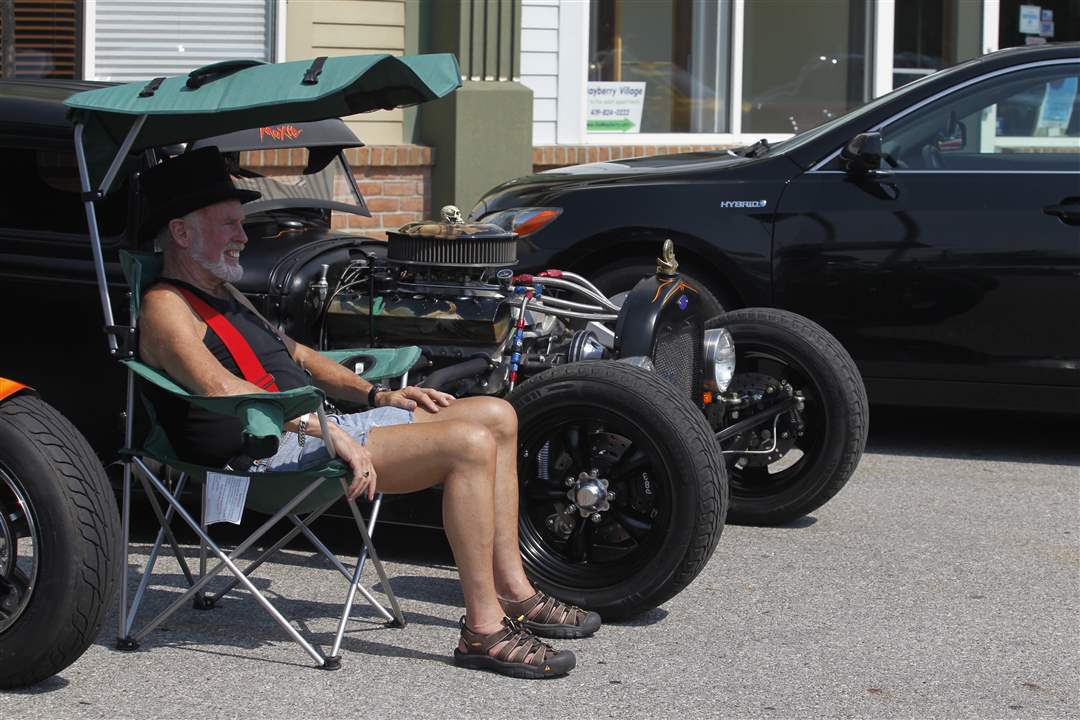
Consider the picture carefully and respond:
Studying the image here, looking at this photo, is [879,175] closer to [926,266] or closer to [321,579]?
[926,266]

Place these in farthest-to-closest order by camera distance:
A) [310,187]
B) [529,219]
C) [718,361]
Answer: [529,219] → [310,187] → [718,361]

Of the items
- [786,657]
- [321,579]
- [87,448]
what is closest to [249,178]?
[321,579]

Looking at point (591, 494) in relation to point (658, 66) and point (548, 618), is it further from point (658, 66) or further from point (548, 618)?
point (658, 66)

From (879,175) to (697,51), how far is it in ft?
19.1

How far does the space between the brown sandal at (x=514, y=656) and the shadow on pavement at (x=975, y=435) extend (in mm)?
3405

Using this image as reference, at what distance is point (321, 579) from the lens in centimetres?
520

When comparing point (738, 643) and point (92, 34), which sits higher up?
point (92, 34)

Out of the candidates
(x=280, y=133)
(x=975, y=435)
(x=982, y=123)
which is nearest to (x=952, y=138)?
(x=982, y=123)

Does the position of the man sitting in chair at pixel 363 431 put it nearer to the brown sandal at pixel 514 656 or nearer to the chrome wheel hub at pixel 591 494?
the brown sandal at pixel 514 656

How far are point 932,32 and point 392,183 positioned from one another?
4.89m

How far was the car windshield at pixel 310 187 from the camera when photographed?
19.1 ft

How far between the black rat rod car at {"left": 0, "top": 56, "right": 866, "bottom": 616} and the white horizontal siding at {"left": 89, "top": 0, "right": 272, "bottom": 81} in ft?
17.4

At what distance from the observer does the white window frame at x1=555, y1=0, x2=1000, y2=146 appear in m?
12.0

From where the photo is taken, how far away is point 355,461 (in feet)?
13.8
